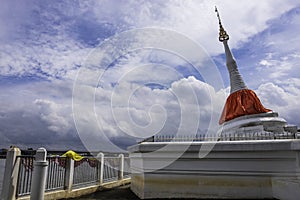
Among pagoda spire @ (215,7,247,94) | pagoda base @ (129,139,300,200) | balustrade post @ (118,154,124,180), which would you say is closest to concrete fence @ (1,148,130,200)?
balustrade post @ (118,154,124,180)

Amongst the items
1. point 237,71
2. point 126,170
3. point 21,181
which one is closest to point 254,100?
point 237,71

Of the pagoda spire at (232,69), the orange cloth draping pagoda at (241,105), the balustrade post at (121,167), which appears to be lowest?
the balustrade post at (121,167)

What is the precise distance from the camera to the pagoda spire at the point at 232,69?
19281 millimetres

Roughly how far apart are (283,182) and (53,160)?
714 cm

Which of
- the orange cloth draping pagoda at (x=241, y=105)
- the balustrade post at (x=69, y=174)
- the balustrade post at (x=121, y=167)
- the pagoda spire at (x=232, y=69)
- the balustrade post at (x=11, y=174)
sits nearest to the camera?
the balustrade post at (x=11, y=174)

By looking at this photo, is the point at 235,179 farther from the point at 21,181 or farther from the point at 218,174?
the point at 21,181

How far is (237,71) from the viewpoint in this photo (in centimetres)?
2000

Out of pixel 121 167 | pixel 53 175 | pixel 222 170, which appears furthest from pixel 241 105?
pixel 53 175

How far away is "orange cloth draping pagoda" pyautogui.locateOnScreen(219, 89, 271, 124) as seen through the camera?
16.1 meters

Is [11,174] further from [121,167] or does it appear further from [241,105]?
[241,105]

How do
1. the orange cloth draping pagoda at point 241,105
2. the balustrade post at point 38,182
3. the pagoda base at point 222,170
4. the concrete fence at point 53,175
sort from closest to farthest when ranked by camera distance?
1. the balustrade post at point 38,182
2. the concrete fence at point 53,175
3. the pagoda base at point 222,170
4. the orange cloth draping pagoda at point 241,105

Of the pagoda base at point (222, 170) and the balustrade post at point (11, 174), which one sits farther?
the pagoda base at point (222, 170)

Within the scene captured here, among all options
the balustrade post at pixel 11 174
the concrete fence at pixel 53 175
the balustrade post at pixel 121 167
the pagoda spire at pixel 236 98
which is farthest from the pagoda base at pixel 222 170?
the pagoda spire at pixel 236 98

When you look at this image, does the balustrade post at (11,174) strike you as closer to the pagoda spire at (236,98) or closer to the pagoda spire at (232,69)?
the pagoda spire at (236,98)
